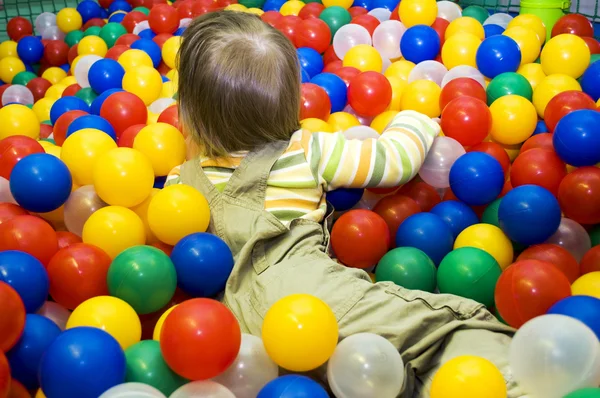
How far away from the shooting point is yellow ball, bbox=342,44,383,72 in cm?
209

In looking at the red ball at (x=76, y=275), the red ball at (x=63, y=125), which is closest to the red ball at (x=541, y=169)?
the red ball at (x=76, y=275)

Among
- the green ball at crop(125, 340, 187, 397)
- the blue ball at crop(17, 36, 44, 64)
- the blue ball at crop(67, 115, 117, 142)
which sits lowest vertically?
the blue ball at crop(17, 36, 44, 64)

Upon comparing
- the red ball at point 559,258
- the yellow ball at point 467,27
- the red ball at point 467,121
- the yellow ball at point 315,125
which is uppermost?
the yellow ball at point 467,27

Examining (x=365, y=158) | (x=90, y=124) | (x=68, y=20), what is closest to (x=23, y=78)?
(x=68, y=20)

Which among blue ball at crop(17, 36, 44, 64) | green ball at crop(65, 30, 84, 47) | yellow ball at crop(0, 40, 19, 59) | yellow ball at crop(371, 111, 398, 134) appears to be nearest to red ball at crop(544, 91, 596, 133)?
yellow ball at crop(371, 111, 398, 134)

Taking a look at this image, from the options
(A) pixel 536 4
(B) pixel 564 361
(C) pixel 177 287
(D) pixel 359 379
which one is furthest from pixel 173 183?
(A) pixel 536 4

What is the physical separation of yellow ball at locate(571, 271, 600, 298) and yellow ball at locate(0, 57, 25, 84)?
93.1 inches

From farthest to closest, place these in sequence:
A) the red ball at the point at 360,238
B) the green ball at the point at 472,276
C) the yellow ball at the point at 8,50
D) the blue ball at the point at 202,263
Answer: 1. the yellow ball at the point at 8,50
2. the red ball at the point at 360,238
3. the green ball at the point at 472,276
4. the blue ball at the point at 202,263

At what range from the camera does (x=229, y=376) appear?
1.02 meters

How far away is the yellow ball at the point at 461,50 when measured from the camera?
1.98m

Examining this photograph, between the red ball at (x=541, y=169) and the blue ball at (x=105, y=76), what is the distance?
1.23 m

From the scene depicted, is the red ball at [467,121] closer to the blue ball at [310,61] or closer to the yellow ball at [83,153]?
the blue ball at [310,61]

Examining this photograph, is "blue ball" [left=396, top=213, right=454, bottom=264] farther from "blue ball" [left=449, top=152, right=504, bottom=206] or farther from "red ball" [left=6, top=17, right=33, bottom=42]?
"red ball" [left=6, top=17, right=33, bottom=42]

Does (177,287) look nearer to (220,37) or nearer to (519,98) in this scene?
(220,37)
